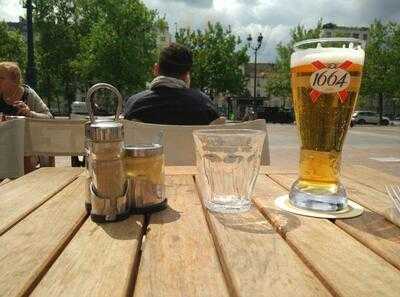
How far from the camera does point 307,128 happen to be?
0.99m

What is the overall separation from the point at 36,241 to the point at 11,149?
5.79 feet

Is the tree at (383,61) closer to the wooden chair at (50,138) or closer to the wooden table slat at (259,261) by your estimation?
the wooden chair at (50,138)

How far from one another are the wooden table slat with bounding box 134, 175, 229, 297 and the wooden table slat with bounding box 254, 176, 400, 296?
0.14 metres

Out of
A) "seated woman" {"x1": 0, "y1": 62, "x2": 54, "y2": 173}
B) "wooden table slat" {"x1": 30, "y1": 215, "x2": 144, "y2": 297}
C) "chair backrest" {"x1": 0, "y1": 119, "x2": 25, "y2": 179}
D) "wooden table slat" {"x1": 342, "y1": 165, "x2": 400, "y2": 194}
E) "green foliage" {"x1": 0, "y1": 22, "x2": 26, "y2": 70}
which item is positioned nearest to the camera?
"wooden table slat" {"x1": 30, "y1": 215, "x2": 144, "y2": 297}

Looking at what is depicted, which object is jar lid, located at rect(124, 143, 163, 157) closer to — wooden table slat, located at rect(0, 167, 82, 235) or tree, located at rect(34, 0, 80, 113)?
wooden table slat, located at rect(0, 167, 82, 235)

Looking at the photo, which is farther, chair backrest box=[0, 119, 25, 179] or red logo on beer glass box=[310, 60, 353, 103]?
chair backrest box=[0, 119, 25, 179]

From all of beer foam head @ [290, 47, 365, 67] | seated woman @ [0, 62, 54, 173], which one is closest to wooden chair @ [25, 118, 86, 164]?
seated woman @ [0, 62, 54, 173]

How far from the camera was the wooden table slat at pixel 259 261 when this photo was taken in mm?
562

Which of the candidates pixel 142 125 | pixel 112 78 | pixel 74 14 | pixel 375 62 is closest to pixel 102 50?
pixel 112 78

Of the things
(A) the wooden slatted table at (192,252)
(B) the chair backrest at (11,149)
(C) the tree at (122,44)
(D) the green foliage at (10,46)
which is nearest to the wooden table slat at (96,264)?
(A) the wooden slatted table at (192,252)

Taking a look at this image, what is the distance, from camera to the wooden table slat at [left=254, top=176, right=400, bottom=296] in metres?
0.58

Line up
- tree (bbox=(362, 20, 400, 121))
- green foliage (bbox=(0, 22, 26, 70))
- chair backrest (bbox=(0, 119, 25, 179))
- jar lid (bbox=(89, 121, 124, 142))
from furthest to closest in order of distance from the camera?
→ tree (bbox=(362, 20, 400, 121))
green foliage (bbox=(0, 22, 26, 70))
chair backrest (bbox=(0, 119, 25, 179))
jar lid (bbox=(89, 121, 124, 142))

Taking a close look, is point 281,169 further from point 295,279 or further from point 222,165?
point 295,279

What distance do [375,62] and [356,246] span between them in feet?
120
